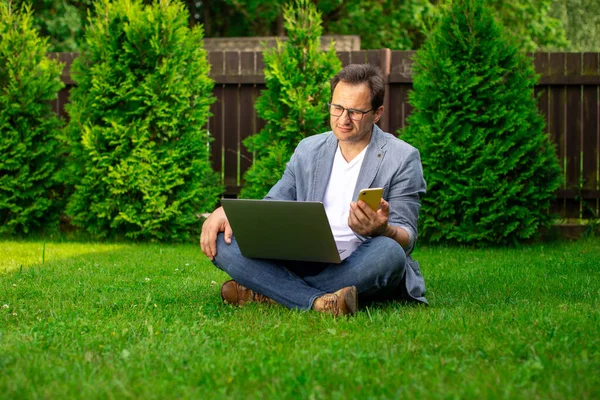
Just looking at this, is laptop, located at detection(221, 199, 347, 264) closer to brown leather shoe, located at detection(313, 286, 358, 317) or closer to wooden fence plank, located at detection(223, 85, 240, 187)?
brown leather shoe, located at detection(313, 286, 358, 317)

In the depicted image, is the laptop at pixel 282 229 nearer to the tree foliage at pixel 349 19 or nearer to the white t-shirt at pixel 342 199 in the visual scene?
the white t-shirt at pixel 342 199

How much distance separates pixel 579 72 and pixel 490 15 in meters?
1.75

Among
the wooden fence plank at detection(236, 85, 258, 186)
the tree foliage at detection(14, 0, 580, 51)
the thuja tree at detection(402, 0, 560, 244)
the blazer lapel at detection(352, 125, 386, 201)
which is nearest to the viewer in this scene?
the blazer lapel at detection(352, 125, 386, 201)

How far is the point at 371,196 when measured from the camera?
401 centimetres

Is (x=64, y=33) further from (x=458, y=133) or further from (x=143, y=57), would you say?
(x=458, y=133)

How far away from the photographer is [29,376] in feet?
10.2

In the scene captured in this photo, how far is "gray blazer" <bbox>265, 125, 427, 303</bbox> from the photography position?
183 inches

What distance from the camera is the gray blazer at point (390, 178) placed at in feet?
15.2

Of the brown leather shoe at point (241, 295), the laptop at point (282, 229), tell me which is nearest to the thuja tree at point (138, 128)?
the brown leather shoe at point (241, 295)

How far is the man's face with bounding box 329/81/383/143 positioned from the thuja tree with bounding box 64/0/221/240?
4214 millimetres

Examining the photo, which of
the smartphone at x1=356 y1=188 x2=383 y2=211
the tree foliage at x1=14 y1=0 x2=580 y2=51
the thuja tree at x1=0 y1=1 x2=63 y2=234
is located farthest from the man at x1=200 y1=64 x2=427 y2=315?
the tree foliage at x1=14 y1=0 x2=580 y2=51

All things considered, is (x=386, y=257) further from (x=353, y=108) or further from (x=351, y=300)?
(x=353, y=108)

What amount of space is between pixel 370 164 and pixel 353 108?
1.17 feet

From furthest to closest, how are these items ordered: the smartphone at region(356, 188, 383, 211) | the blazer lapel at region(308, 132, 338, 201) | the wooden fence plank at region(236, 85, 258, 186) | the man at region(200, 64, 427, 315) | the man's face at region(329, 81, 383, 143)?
1. the wooden fence plank at region(236, 85, 258, 186)
2. the blazer lapel at region(308, 132, 338, 201)
3. the man's face at region(329, 81, 383, 143)
4. the man at region(200, 64, 427, 315)
5. the smartphone at region(356, 188, 383, 211)
